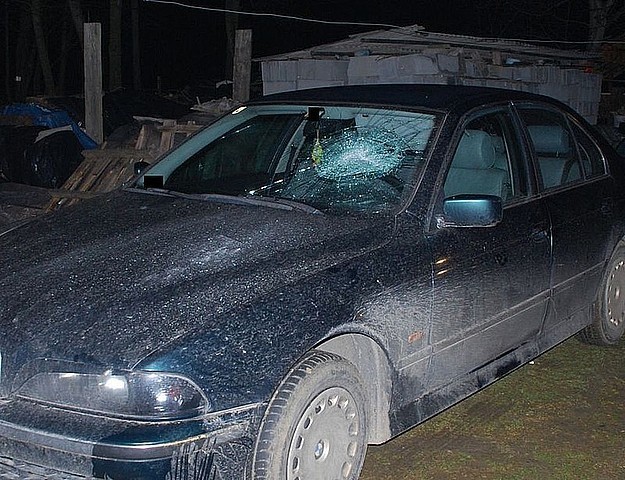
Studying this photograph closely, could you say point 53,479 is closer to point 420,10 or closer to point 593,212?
point 593,212

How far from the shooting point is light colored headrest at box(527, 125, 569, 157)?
4919 millimetres

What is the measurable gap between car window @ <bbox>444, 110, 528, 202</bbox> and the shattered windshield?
0.93ft

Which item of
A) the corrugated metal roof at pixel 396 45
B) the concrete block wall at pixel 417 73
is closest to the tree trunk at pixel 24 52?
the concrete block wall at pixel 417 73

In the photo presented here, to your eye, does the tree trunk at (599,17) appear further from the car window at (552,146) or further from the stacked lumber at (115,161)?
the car window at (552,146)

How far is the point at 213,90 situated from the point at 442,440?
15.6 metres

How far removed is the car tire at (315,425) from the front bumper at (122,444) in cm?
11

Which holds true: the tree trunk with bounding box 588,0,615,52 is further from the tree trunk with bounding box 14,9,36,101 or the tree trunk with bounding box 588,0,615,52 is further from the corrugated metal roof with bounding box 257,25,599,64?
the tree trunk with bounding box 14,9,36,101

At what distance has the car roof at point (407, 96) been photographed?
4.38 metres

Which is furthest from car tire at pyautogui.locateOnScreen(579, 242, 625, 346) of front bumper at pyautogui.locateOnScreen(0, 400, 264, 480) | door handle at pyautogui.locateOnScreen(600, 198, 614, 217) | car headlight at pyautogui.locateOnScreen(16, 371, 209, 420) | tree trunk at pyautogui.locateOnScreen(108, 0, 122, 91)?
tree trunk at pyautogui.locateOnScreen(108, 0, 122, 91)

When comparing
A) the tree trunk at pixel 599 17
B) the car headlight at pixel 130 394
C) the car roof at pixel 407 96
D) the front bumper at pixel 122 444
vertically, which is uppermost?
the tree trunk at pixel 599 17

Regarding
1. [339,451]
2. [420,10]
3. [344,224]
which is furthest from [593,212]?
[420,10]

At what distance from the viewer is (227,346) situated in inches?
116

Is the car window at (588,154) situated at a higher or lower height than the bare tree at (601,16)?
lower

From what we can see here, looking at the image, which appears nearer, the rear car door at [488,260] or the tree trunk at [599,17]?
the rear car door at [488,260]
